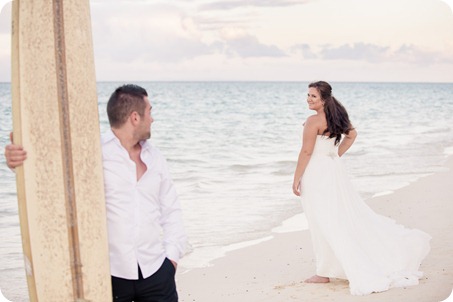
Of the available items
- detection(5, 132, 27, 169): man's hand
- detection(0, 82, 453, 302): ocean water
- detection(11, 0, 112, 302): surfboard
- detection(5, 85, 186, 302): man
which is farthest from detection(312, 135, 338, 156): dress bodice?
detection(5, 132, 27, 169): man's hand

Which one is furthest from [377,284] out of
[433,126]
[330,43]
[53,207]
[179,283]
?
[330,43]

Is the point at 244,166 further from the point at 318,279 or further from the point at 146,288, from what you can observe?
the point at 146,288

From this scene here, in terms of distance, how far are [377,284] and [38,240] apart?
3309mm

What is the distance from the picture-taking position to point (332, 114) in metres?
6.23

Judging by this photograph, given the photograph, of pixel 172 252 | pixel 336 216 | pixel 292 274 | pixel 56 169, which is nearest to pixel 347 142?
pixel 336 216

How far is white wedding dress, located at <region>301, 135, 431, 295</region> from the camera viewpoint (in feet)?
20.4

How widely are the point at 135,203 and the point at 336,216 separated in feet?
10.5

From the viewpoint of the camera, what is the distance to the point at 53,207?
3.44 m

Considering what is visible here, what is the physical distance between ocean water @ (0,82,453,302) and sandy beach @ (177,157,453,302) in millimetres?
371

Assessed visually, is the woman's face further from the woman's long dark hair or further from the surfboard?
the surfboard

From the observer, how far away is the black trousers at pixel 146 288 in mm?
3455

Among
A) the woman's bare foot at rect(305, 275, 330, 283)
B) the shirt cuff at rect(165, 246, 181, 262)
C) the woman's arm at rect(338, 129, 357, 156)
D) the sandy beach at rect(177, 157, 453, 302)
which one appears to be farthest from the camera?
the woman's arm at rect(338, 129, 357, 156)

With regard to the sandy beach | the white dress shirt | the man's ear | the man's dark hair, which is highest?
the man's dark hair

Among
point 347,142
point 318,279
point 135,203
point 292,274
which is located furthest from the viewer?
point 292,274
